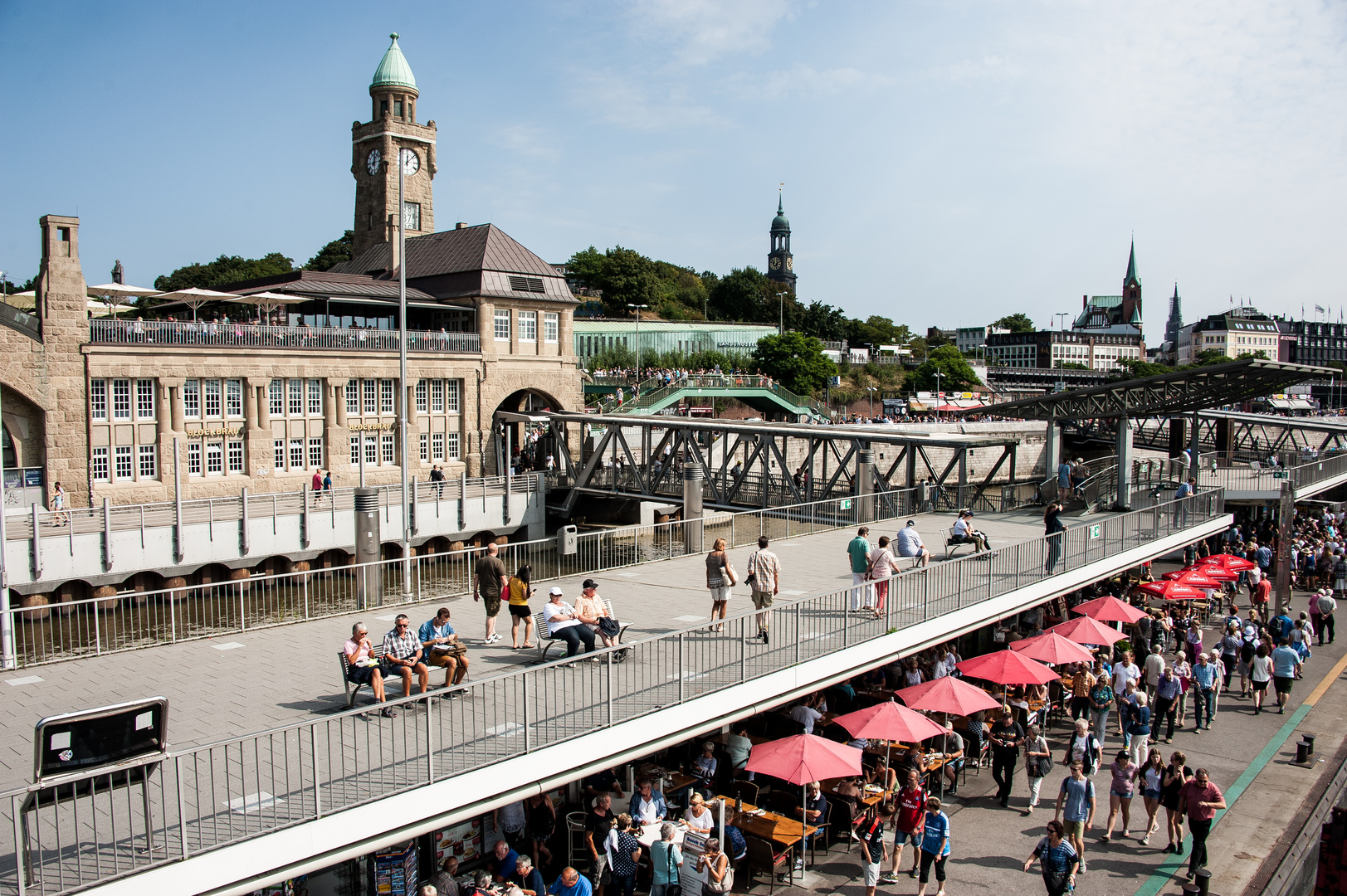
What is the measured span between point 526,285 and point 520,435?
810 centimetres

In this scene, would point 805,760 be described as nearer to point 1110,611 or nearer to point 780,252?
point 1110,611

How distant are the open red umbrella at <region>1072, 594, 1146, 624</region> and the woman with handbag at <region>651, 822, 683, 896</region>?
38.5ft

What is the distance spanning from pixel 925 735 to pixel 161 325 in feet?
113

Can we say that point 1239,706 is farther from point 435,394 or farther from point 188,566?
point 435,394

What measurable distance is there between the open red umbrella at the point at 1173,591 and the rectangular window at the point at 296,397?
33715mm

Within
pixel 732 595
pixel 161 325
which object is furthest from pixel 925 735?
pixel 161 325

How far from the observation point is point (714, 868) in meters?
10.5

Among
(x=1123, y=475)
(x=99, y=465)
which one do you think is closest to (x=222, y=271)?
(x=99, y=465)

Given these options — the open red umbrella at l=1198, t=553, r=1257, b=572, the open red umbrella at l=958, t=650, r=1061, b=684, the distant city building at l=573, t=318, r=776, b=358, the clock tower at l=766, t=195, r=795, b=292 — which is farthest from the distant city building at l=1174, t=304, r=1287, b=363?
the open red umbrella at l=958, t=650, r=1061, b=684

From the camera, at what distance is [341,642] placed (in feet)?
45.1

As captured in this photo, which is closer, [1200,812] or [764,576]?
[1200,812]

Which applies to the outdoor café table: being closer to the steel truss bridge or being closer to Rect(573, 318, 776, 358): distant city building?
the steel truss bridge

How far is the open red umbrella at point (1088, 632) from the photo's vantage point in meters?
17.3

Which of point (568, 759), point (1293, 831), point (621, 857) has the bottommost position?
point (1293, 831)
